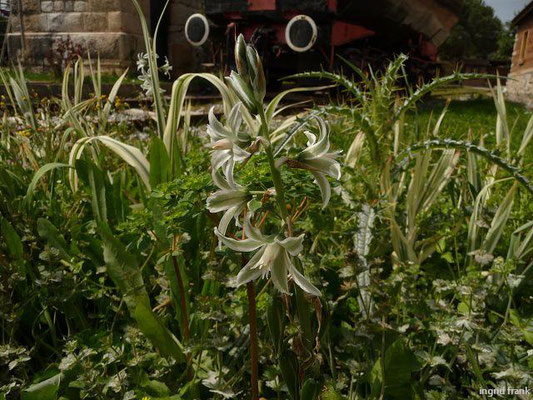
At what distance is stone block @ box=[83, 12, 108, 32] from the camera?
11016 mm

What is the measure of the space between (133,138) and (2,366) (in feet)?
7.78

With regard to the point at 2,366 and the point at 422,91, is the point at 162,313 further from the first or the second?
the point at 422,91

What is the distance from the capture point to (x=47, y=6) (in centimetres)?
1129

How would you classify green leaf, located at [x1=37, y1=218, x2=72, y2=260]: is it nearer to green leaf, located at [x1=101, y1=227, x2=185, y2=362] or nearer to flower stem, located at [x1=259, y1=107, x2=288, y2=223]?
green leaf, located at [x1=101, y1=227, x2=185, y2=362]

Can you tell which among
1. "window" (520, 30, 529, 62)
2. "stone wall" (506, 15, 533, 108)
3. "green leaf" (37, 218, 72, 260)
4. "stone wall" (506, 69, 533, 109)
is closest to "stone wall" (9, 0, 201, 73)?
"green leaf" (37, 218, 72, 260)

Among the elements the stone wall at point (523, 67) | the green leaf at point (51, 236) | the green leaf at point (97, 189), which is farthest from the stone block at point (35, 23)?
the stone wall at point (523, 67)

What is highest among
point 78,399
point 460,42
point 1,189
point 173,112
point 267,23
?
point 460,42

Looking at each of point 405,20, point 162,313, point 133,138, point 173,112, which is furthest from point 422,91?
point 405,20

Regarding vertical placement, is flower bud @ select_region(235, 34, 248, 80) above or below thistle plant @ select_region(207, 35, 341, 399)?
above

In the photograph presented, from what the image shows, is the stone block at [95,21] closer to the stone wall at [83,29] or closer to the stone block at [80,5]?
the stone wall at [83,29]

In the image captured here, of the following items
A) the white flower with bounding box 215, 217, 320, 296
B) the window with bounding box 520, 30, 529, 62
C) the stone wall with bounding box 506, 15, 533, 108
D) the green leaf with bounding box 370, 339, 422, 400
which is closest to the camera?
the white flower with bounding box 215, 217, 320, 296

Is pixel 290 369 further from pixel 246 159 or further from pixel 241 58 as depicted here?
pixel 241 58

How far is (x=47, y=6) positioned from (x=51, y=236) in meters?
11.7

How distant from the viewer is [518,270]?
184 cm
